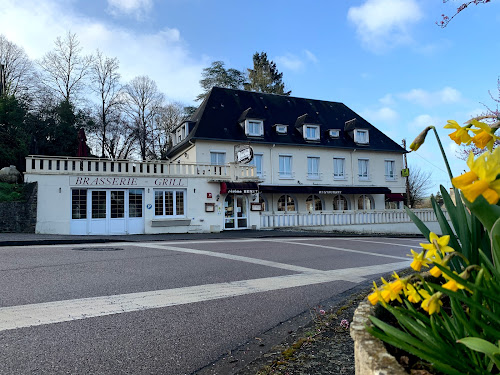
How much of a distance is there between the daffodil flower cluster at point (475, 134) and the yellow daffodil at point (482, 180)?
23 cm

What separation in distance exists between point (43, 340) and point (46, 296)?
6.33ft

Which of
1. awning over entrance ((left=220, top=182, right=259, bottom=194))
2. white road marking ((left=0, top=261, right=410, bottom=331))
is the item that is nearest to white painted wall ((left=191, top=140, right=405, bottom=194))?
awning over entrance ((left=220, top=182, right=259, bottom=194))

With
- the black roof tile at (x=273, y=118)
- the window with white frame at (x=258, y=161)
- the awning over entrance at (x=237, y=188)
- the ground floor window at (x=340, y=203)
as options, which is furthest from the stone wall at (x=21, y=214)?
the ground floor window at (x=340, y=203)

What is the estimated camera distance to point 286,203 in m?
30.4

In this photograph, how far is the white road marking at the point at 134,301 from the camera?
435 cm

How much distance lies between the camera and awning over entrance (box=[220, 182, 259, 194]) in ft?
69.3

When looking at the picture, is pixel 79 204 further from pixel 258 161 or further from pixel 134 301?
pixel 134 301

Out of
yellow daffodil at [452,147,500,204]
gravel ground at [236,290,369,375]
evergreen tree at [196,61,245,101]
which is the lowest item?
gravel ground at [236,290,369,375]

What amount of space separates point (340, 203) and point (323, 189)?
3.51m

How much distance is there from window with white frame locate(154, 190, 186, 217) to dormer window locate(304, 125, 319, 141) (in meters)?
14.0

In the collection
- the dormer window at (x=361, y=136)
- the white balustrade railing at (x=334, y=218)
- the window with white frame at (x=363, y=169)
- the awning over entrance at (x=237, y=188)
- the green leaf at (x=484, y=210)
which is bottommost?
the white balustrade railing at (x=334, y=218)

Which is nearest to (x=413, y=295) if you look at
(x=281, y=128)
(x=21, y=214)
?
(x=21, y=214)

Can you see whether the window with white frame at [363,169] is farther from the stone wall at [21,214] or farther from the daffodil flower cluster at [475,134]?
the daffodil flower cluster at [475,134]

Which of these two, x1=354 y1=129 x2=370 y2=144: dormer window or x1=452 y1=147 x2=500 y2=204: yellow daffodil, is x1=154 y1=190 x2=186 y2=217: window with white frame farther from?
x1=452 y1=147 x2=500 y2=204: yellow daffodil
